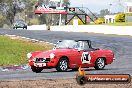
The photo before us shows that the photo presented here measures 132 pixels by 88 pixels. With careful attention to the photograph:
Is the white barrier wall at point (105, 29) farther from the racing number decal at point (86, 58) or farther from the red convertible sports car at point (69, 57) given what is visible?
the racing number decal at point (86, 58)

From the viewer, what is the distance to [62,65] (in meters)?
17.1

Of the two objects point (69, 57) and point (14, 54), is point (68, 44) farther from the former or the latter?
point (14, 54)

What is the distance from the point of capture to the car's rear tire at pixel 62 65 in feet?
55.7

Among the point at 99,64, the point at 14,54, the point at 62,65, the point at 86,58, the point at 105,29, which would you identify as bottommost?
the point at 105,29

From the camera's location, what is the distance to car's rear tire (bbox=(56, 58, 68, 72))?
1696 centimetres

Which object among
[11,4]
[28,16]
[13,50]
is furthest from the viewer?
[28,16]

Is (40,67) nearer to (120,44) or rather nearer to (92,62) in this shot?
(92,62)

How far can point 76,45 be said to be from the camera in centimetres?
1777

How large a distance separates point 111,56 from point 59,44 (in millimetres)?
2441

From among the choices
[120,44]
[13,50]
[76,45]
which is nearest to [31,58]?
[76,45]

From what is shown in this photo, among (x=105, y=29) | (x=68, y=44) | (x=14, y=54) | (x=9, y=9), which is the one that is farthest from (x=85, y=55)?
(x=9, y=9)

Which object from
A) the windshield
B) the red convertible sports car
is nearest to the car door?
the red convertible sports car

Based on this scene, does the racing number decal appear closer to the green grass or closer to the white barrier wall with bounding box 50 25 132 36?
the green grass

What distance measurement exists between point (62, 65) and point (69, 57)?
44 cm
